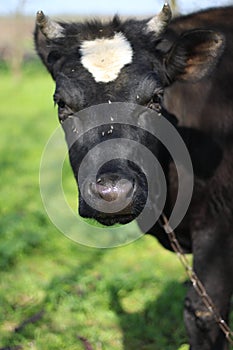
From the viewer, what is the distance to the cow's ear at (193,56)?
4320 millimetres

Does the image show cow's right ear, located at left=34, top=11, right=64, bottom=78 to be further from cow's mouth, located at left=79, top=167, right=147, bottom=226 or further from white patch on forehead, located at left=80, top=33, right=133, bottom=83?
cow's mouth, located at left=79, top=167, right=147, bottom=226

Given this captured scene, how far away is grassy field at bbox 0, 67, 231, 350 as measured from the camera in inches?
201

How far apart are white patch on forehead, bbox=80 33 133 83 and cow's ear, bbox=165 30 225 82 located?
0.36m

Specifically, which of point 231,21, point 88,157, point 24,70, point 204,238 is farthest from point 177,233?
point 24,70

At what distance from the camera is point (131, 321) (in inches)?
214

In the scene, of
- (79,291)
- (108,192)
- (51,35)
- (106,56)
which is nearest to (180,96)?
(106,56)

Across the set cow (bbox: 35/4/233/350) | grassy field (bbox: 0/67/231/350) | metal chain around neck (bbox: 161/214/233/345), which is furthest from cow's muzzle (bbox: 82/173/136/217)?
grassy field (bbox: 0/67/231/350)

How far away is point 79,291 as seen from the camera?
5965 mm

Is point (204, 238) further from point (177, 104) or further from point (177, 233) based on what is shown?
point (177, 104)

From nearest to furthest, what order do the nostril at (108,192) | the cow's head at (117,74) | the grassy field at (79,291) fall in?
the nostril at (108,192), the cow's head at (117,74), the grassy field at (79,291)

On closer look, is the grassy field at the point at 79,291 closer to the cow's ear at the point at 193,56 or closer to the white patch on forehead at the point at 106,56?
the cow's ear at the point at 193,56

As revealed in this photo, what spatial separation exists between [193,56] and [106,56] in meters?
0.69

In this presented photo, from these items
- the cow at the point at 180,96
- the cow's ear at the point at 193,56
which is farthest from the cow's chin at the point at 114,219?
the cow's ear at the point at 193,56

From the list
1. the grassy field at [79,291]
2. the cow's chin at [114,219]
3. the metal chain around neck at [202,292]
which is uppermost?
the cow's chin at [114,219]
